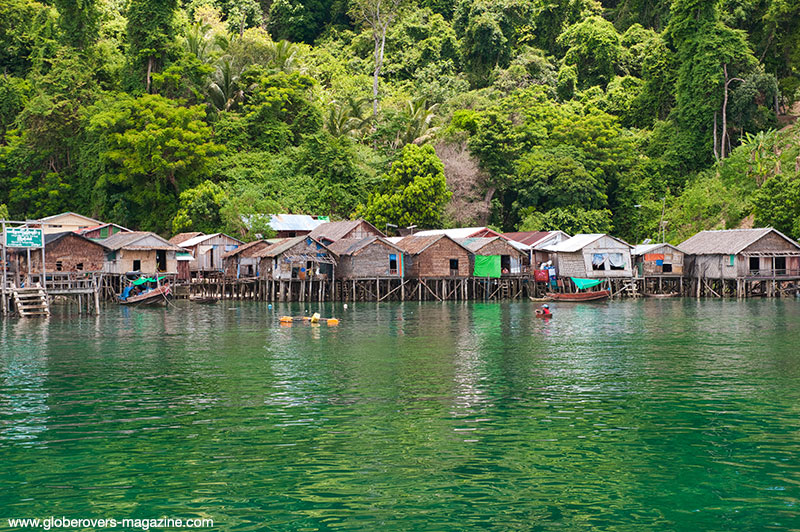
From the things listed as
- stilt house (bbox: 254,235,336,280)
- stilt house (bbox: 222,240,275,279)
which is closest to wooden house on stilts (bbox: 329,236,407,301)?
stilt house (bbox: 254,235,336,280)

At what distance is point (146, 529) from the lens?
417 inches

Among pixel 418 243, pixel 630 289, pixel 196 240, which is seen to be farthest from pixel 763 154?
pixel 196 240

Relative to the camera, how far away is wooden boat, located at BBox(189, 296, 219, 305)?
5381cm

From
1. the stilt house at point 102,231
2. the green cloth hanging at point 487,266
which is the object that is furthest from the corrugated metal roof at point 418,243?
the stilt house at point 102,231

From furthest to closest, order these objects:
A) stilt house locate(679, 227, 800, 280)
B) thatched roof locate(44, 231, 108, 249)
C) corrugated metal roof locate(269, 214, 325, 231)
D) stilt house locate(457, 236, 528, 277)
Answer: corrugated metal roof locate(269, 214, 325, 231) < stilt house locate(457, 236, 528, 277) < stilt house locate(679, 227, 800, 280) < thatched roof locate(44, 231, 108, 249)

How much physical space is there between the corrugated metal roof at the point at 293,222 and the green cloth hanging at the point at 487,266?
13304mm

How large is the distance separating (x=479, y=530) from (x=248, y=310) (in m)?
36.6

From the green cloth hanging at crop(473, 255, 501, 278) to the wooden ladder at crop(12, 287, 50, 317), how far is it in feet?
86.0

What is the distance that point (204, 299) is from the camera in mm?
56219

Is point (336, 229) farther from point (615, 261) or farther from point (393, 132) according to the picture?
point (615, 261)

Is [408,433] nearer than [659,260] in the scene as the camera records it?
Yes

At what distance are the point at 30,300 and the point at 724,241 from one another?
41240 millimetres

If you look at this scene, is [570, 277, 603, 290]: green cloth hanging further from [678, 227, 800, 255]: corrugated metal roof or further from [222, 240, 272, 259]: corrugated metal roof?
[222, 240, 272, 259]: corrugated metal roof

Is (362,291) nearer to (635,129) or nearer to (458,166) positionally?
(458,166)
